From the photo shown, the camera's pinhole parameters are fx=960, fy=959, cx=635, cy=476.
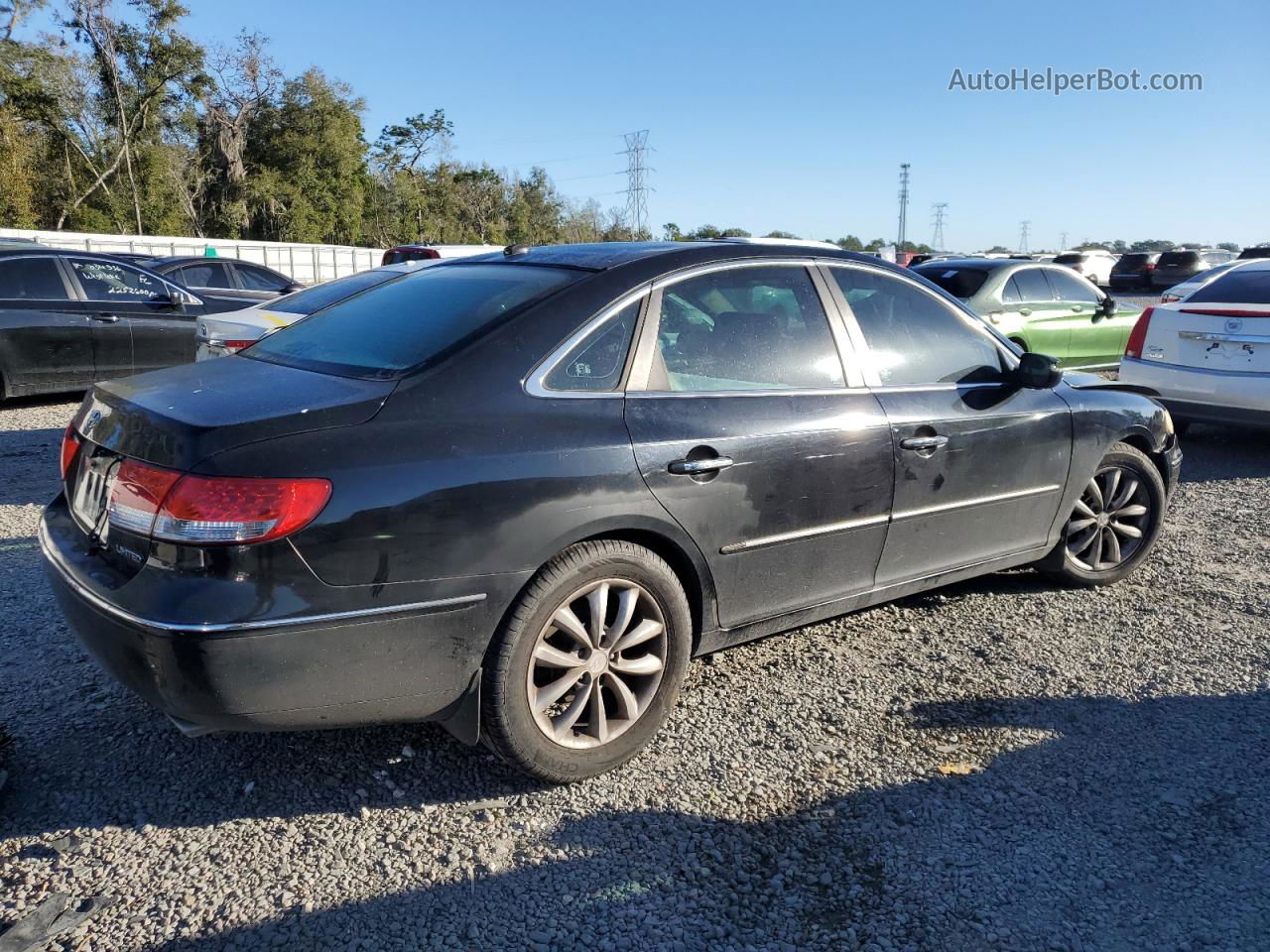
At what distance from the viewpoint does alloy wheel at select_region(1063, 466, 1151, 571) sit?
4.73 m

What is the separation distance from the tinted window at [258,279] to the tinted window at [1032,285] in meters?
9.60

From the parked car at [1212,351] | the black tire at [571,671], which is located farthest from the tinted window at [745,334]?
the parked car at [1212,351]

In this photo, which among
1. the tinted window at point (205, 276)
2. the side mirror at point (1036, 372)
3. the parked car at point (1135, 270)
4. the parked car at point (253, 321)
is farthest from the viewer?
the parked car at point (1135, 270)

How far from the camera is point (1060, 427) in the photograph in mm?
4387

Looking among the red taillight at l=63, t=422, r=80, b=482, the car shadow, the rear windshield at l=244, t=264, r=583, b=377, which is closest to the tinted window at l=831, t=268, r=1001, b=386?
the rear windshield at l=244, t=264, r=583, b=377

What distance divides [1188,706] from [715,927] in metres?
2.28

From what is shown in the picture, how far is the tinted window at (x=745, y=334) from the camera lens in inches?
130

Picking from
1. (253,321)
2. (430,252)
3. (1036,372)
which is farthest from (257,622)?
(430,252)

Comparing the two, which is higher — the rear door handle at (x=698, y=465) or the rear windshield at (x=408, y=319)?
the rear windshield at (x=408, y=319)

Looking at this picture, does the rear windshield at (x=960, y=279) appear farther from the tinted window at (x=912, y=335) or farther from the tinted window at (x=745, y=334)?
the tinted window at (x=745, y=334)

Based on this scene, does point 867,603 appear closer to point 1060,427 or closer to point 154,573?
point 1060,427

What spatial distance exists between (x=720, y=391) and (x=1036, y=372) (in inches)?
65.7

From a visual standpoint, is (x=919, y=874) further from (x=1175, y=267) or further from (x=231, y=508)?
(x=1175, y=267)

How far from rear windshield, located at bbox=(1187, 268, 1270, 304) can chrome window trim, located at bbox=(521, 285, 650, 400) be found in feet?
22.7
